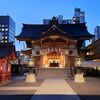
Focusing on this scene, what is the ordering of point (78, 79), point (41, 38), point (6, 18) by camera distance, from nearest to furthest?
point (78, 79), point (41, 38), point (6, 18)

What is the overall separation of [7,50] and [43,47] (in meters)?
22.3

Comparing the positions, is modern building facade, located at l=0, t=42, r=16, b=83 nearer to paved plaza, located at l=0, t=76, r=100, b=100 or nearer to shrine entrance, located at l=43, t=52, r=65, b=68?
paved plaza, located at l=0, t=76, r=100, b=100

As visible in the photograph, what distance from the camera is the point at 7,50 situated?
30.6 meters

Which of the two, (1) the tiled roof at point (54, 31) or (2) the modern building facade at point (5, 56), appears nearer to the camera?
(2) the modern building facade at point (5, 56)

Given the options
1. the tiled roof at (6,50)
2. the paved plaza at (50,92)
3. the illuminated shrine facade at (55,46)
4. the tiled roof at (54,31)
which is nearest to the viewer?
the paved plaza at (50,92)

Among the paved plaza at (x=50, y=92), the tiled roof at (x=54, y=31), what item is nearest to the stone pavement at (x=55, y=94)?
the paved plaza at (x=50, y=92)

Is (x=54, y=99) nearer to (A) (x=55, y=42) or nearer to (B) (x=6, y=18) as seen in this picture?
(A) (x=55, y=42)

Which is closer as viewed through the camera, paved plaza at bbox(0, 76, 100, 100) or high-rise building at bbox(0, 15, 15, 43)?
paved plaza at bbox(0, 76, 100, 100)

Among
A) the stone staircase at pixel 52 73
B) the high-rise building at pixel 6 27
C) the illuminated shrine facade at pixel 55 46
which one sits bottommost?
the stone staircase at pixel 52 73

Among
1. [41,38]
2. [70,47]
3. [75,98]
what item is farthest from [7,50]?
[70,47]

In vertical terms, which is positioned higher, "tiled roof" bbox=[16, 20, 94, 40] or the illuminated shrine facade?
"tiled roof" bbox=[16, 20, 94, 40]

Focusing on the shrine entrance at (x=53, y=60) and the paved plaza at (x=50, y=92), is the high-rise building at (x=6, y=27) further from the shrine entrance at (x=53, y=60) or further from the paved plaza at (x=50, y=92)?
the paved plaza at (x=50, y=92)

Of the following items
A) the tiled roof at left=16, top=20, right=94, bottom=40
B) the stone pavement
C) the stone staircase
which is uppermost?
the tiled roof at left=16, top=20, right=94, bottom=40

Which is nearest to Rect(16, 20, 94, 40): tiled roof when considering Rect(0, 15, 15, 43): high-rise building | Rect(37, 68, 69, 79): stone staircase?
Rect(37, 68, 69, 79): stone staircase
